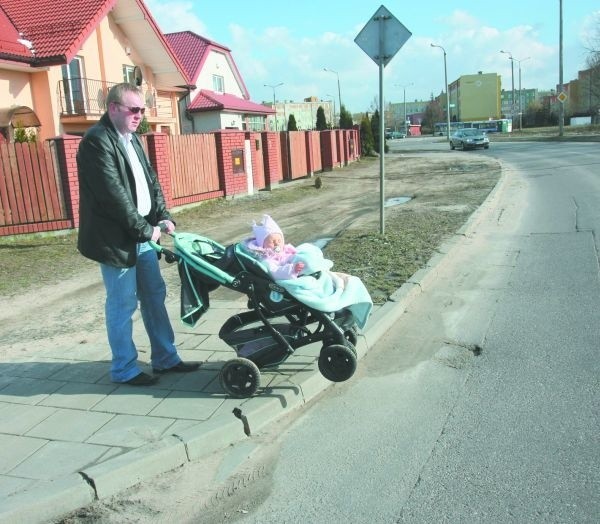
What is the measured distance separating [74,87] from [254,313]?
2311cm

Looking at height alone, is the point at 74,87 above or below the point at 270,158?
above

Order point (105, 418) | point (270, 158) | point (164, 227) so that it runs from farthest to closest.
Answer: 1. point (270, 158)
2. point (164, 227)
3. point (105, 418)


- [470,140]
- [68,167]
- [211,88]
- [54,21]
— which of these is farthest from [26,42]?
[470,140]

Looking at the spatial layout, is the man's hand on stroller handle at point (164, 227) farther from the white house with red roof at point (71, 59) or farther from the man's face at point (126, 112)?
the white house with red roof at point (71, 59)

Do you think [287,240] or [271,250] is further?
[287,240]

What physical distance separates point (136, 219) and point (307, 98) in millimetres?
109668

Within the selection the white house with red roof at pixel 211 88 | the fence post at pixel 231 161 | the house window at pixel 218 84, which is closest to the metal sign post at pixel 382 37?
the fence post at pixel 231 161

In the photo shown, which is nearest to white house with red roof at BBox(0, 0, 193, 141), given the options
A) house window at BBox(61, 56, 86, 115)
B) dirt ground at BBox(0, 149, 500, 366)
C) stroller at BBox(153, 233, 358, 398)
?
house window at BBox(61, 56, 86, 115)

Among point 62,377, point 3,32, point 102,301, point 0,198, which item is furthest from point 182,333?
point 3,32

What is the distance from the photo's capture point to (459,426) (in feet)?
12.5

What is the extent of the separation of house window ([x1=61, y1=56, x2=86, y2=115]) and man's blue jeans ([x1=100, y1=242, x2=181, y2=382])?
21.4 meters

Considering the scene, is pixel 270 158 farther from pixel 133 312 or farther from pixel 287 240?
pixel 133 312

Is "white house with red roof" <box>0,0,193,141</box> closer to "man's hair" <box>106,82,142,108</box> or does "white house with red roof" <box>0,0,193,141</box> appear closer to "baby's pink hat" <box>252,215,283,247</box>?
"man's hair" <box>106,82,142,108</box>

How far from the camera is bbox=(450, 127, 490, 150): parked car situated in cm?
4316
